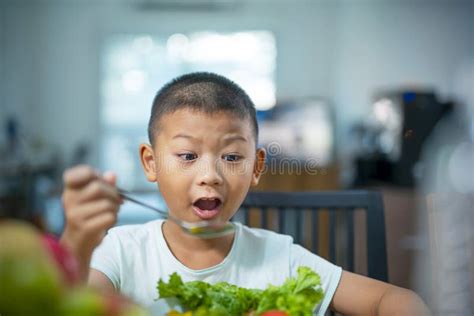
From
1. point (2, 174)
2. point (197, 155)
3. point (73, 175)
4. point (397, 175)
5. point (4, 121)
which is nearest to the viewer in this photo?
point (73, 175)

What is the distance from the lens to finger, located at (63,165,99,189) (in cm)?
23

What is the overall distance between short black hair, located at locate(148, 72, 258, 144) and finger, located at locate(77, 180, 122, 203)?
5.6 inches

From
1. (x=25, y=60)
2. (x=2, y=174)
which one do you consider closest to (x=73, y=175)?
(x=2, y=174)

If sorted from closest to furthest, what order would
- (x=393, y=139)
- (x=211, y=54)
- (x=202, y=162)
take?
(x=202, y=162), (x=393, y=139), (x=211, y=54)

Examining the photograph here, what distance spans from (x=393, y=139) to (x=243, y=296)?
198 centimetres

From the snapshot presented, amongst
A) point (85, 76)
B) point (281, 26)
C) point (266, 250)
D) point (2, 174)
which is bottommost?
point (2, 174)

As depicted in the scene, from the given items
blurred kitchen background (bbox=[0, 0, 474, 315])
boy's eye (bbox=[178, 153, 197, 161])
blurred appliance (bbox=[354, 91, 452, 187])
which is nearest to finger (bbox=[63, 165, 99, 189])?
boy's eye (bbox=[178, 153, 197, 161])

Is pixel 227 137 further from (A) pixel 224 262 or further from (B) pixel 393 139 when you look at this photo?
(B) pixel 393 139

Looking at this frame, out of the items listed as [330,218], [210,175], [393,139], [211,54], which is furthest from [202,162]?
[211,54]

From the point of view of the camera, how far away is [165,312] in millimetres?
299

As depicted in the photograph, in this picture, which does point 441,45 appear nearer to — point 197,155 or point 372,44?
point 372,44

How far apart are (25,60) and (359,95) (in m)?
2.03

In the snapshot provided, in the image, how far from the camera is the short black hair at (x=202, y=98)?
1.24 feet

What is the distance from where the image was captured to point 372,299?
41 centimetres
